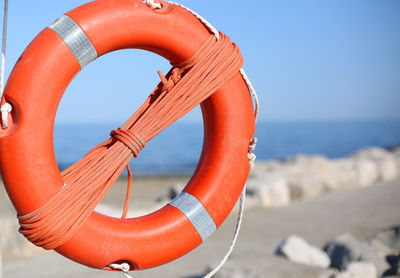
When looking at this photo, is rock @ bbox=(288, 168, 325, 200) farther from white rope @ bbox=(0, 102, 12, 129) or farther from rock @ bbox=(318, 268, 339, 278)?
white rope @ bbox=(0, 102, 12, 129)

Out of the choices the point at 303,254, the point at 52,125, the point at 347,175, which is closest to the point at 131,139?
the point at 52,125

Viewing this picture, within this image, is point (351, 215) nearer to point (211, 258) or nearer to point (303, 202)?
point (303, 202)

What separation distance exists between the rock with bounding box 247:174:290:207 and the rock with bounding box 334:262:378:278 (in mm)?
2923

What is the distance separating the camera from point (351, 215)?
5.31 m

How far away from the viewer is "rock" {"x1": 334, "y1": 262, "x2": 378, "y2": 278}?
9.84 ft

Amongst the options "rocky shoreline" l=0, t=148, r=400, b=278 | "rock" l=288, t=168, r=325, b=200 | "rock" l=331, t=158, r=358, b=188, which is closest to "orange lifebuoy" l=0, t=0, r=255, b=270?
"rocky shoreline" l=0, t=148, r=400, b=278

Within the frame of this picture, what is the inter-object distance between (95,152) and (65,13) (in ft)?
1.89

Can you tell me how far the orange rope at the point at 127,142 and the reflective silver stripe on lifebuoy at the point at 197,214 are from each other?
25 cm

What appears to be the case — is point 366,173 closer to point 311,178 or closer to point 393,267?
point 311,178

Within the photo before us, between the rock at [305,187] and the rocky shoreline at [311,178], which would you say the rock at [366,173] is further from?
the rock at [305,187]

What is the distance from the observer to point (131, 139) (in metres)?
1.93

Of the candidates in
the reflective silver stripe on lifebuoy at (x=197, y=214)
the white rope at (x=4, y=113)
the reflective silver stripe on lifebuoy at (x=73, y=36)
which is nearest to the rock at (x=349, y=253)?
the reflective silver stripe on lifebuoy at (x=197, y=214)

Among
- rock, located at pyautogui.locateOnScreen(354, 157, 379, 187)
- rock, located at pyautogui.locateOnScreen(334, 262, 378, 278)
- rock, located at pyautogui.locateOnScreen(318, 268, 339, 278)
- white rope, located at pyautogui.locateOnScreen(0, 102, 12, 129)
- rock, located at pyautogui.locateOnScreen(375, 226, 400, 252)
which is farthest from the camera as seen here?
rock, located at pyautogui.locateOnScreen(354, 157, 379, 187)

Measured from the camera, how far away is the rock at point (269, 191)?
19.7ft
